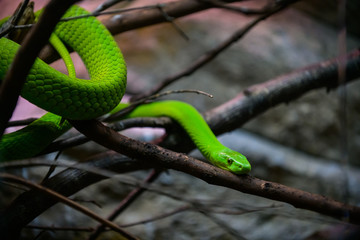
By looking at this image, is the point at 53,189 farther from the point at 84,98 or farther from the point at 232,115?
the point at 232,115

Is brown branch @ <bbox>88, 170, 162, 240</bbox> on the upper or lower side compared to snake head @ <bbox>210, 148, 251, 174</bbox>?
lower

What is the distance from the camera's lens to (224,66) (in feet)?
13.2

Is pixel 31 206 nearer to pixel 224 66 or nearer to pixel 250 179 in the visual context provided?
pixel 250 179

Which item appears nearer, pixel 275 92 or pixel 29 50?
pixel 29 50

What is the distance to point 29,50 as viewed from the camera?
0.90 metres

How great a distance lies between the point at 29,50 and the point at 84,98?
19.2 inches

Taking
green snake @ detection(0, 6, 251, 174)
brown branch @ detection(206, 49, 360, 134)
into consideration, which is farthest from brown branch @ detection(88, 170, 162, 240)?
brown branch @ detection(206, 49, 360, 134)

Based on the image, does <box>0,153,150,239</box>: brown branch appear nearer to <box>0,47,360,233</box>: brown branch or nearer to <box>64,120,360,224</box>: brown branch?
<box>0,47,360,233</box>: brown branch

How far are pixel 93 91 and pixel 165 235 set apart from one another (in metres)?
2.53

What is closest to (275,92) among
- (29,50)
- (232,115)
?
(232,115)

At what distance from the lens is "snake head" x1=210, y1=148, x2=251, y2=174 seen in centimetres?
158

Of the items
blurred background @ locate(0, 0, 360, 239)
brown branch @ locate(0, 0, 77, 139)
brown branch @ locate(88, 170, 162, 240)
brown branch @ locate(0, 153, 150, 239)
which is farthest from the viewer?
blurred background @ locate(0, 0, 360, 239)

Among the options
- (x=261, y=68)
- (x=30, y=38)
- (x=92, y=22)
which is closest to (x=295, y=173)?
(x=261, y=68)

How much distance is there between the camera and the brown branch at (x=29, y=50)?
863 millimetres
